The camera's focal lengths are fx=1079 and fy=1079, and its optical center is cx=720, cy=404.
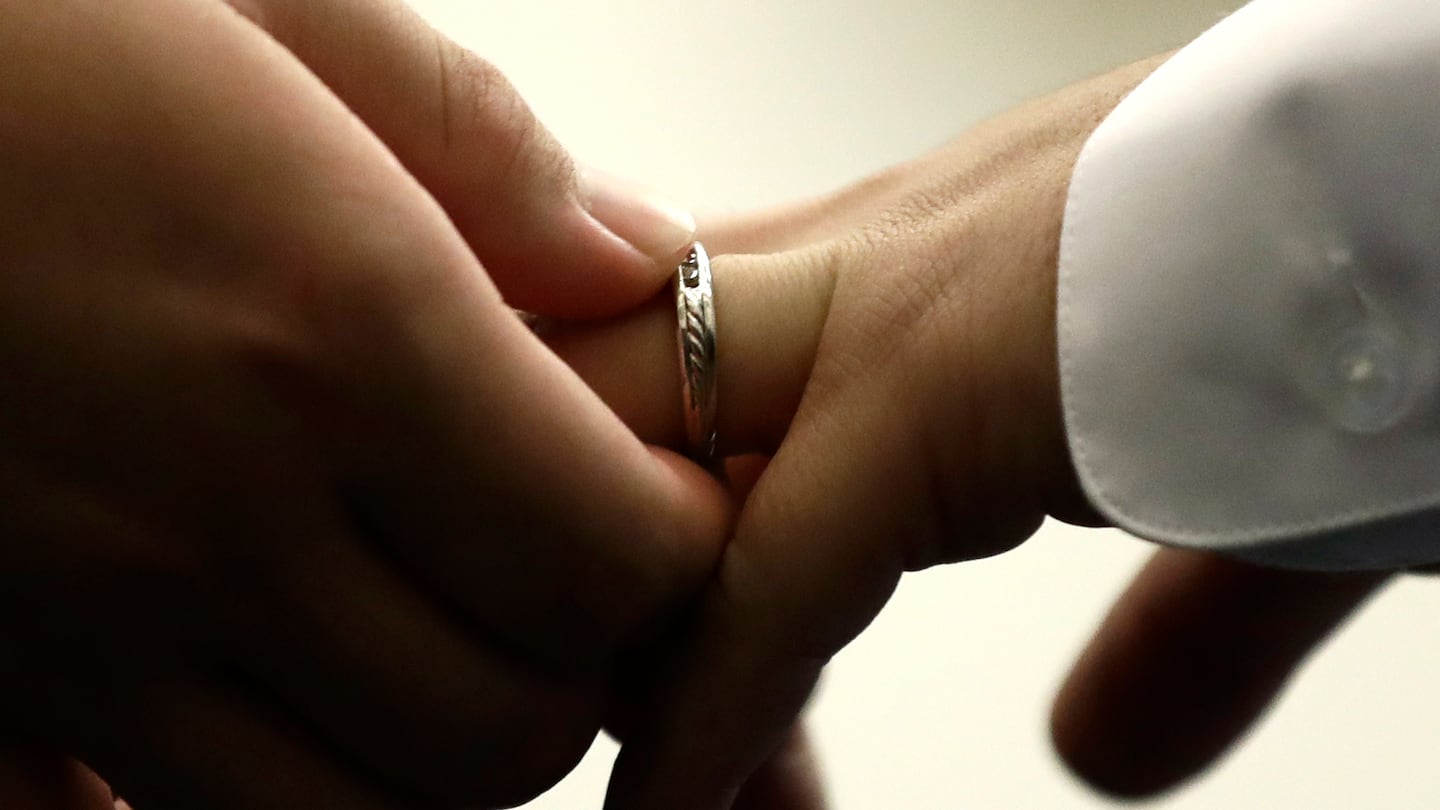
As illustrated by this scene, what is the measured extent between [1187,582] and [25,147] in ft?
1.85

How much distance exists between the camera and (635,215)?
485mm

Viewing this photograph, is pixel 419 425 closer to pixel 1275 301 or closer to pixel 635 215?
pixel 635 215

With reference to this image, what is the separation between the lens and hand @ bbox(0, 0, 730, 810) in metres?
0.33

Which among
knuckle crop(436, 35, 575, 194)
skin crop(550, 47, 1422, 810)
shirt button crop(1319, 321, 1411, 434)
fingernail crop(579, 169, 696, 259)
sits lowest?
skin crop(550, 47, 1422, 810)

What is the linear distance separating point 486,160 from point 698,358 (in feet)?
0.40

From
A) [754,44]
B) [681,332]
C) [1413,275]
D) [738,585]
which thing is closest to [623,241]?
[681,332]

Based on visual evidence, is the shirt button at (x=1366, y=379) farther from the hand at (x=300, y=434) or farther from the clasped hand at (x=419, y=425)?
the hand at (x=300, y=434)

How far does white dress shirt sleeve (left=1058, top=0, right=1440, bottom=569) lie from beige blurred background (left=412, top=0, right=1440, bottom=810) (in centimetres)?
42

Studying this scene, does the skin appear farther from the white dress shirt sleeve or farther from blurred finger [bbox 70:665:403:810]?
blurred finger [bbox 70:665:403:810]

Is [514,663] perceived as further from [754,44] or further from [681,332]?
[754,44]

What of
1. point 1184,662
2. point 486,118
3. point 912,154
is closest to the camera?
point 486,118

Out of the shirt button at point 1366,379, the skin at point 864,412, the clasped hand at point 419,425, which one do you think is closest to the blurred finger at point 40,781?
the clasped hand at point 419,425

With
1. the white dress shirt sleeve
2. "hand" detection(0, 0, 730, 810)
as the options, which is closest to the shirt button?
the white dress shirt sleeve

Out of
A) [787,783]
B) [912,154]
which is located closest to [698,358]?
[787,783]
